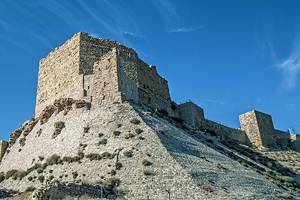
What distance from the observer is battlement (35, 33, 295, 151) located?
36.1 m

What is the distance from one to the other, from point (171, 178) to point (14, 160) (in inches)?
593

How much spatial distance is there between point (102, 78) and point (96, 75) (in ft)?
1.98

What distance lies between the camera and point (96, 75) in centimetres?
3659

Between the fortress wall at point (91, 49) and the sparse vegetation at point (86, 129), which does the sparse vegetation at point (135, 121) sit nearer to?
the sparse vegetation at point (86, 129)

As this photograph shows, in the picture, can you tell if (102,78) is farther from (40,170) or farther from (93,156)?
(40,170)

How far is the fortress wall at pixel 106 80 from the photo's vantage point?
3491 centimetres

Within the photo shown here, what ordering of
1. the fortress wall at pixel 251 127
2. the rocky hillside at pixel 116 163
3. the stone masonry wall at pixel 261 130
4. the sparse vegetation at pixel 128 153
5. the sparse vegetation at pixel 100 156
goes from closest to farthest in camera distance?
1. the rocky hillside at pixel 116 163
2. the sparse vegetation at pixel 128 153
3. the sparse vegetation at pixel 100 156
4. the fortress wall at pixel 251 127
5. the stone masonry wall at pixel 261 130

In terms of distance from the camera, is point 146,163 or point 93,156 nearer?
point 146,163

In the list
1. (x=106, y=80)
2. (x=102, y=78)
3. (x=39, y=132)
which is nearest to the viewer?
(x=39, y=132)

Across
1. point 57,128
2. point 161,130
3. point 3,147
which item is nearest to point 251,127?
point 161,130

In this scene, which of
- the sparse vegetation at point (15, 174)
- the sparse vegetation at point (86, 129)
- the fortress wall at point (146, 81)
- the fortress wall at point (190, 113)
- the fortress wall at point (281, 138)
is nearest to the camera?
the sparse vegetation at point (15, 174)

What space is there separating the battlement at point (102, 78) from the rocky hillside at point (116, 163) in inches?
65.1

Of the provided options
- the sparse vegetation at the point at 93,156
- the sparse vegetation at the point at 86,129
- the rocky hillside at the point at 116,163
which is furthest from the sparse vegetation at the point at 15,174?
the sparse vegetation at the point at 93,156

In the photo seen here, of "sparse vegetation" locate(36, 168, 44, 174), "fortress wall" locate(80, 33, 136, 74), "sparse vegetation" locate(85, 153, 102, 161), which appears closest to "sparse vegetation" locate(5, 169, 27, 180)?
"sparse vegetation" locate(36, 168, 44, 174)
